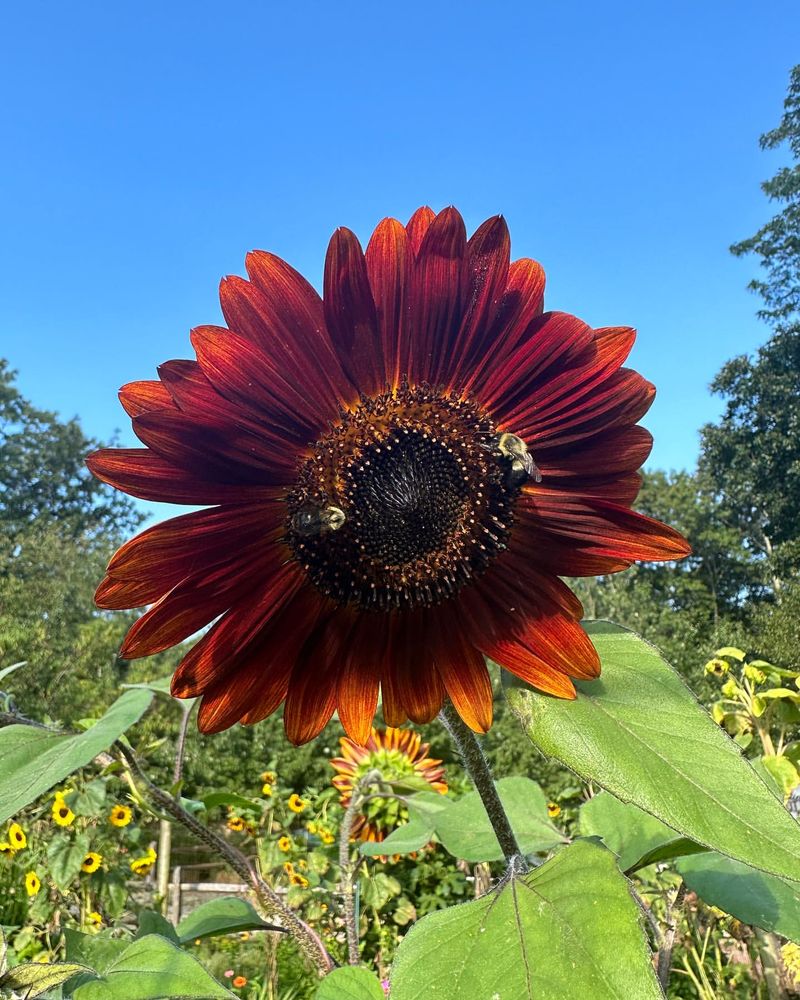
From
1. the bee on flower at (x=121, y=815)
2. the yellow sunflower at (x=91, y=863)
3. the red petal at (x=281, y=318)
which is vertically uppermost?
the red petal at (x=281, y=318)

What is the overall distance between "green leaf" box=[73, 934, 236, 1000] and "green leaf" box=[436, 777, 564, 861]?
0.38m

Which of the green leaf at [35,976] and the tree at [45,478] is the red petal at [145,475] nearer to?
the green leaf at [35,976]

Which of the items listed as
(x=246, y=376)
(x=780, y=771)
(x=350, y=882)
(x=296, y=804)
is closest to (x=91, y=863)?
(x=296, y=804)

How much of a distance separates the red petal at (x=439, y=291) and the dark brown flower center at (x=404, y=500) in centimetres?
6

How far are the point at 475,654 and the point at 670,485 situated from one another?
30375 mm

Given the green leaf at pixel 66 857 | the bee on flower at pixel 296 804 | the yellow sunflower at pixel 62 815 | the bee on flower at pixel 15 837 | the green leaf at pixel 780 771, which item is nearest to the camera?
the green leaf at pixel 780 771

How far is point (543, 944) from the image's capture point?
1.83 feet

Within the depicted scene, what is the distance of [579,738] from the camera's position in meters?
0.60

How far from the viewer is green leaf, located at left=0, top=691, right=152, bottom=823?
2.36 feet

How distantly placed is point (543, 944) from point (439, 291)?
22.3 inches

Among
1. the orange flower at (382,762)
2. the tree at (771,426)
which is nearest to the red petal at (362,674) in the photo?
the orange flower at (382,762)

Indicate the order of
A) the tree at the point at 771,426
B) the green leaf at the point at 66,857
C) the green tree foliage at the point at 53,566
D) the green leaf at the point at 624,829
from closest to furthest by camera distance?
the green leaf at the point at 624,829
the green leaf at the point at 66,857
the green tree foliage at the point at 53,566
the tree at the point at 771,426

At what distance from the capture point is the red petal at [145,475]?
2.39ft

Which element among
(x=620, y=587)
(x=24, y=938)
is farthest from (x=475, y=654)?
(x=620, y=587)
